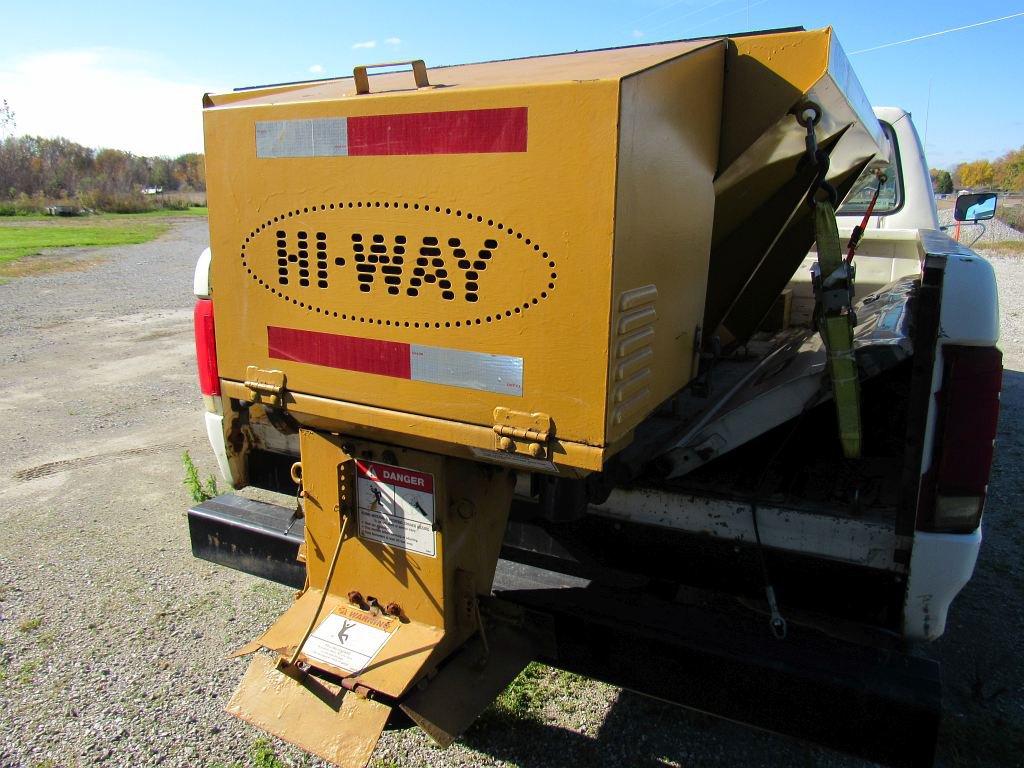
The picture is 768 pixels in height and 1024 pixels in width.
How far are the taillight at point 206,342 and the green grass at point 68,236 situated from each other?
63.8 feet

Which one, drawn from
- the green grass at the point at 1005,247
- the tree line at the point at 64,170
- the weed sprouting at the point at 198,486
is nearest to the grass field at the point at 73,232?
the tree line at the point at 64,170

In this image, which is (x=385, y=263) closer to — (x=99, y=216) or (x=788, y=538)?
(x=788, y=538)

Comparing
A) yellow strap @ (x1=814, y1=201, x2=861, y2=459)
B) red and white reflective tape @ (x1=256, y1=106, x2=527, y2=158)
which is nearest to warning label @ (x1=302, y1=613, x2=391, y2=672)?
red and white reflective tape @ (x1=256, y1=106, x2=527, y2=158)

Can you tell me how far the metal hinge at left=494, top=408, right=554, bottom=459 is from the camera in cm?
160

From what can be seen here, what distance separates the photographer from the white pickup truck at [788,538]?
1.85 metres

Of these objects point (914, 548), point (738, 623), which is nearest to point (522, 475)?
point (738, 623)

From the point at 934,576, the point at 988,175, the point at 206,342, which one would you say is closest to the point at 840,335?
the point at 934,576

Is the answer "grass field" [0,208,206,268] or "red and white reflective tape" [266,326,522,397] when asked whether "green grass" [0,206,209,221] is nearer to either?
"grass field" [0,208,206,268]

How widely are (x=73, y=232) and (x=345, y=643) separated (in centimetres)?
3208

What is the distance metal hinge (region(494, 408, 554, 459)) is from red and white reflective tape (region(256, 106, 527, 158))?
555mm

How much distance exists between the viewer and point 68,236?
2675 cm

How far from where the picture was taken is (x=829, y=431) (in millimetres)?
2812

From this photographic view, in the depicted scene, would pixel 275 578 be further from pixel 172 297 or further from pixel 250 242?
pixel 172 297

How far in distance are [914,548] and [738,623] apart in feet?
1.65
